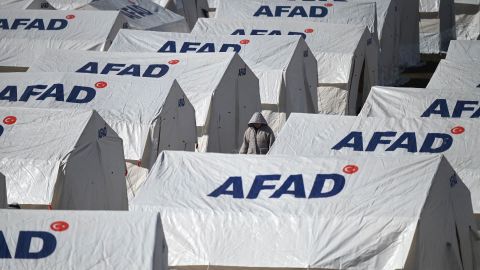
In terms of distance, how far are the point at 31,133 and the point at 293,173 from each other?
5.29m

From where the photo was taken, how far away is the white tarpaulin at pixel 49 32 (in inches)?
1166

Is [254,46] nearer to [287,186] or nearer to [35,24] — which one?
[35,24]

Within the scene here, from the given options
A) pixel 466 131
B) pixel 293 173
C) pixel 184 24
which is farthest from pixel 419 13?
pixel 293 173

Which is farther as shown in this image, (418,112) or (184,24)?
(184,24)

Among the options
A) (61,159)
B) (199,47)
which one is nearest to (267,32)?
(199,47)

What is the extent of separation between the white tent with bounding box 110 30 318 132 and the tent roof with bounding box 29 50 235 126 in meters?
1.90

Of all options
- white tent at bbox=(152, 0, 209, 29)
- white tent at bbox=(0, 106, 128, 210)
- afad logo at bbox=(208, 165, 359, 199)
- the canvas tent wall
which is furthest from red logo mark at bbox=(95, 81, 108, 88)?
white tent at bbox=(152, 0, 209, 29)

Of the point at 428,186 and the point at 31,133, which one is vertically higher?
the point at 31,133

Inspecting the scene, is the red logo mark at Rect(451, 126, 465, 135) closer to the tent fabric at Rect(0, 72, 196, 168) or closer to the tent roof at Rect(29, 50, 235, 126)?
the tent fabric at Rect(0, 72, 196, 168)

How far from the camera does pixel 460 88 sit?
26281 millimetres

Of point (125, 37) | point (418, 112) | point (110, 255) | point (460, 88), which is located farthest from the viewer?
point (125, 37)

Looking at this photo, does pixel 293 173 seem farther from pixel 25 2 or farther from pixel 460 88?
pixel 25 2

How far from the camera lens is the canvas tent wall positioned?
33.6m

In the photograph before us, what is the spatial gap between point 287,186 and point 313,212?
720 millimetres
